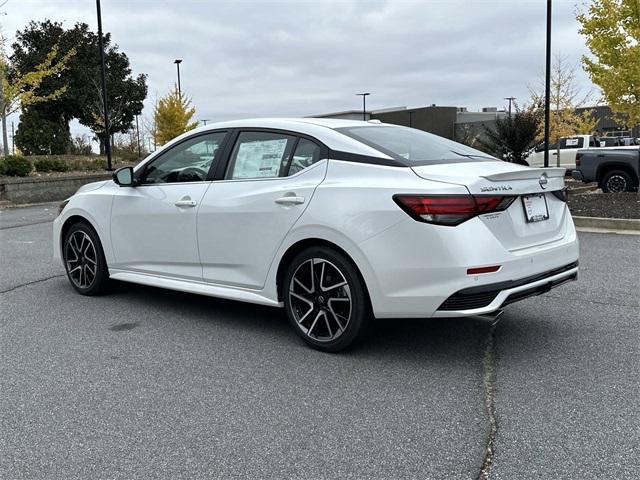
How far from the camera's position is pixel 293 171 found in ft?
14.4

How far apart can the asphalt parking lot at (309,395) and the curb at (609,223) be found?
511 cm

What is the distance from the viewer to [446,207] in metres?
3.60

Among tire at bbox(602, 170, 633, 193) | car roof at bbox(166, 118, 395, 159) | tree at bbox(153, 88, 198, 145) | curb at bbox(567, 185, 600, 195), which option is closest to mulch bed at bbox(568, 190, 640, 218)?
tire at bbox(602, 170, 633, 193)

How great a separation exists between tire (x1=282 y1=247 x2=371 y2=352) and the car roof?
0.73 m

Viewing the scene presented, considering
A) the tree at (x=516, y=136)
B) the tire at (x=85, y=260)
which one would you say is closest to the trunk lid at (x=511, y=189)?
the tire at (x=85, y=260)

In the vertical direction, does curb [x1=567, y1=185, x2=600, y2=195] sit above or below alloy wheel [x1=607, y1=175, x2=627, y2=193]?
below

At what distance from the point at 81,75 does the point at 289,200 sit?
4206 cm

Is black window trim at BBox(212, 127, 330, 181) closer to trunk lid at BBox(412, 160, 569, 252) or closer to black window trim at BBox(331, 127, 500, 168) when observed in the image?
black window trim at BBox(331, 127, 500, 168)

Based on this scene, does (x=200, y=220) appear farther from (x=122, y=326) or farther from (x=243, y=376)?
(x=243, y=376)

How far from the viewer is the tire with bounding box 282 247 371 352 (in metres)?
3.94

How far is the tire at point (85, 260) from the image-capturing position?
5.77 meters

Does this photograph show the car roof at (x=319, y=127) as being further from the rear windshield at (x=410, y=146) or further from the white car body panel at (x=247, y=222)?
the white car body panel at (x=247, y=222)

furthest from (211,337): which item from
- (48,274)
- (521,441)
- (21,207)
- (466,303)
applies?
(21,207)

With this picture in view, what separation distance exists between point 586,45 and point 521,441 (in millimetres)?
13954
